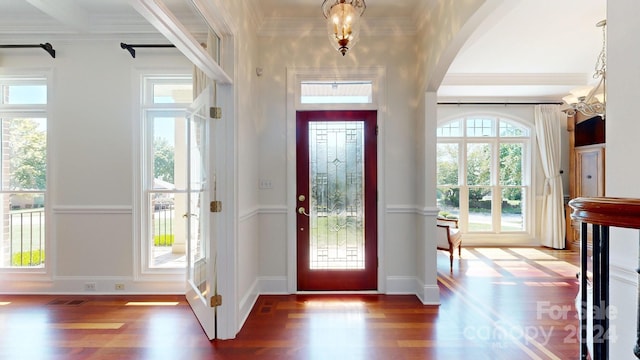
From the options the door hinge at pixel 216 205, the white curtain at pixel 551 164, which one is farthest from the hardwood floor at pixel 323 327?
the white curtain at pixel 551 164

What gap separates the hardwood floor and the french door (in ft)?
0.93

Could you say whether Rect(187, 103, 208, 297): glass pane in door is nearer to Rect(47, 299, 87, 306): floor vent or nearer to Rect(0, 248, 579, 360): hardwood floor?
Rect(0, 248, 579, 360): hardwood floor

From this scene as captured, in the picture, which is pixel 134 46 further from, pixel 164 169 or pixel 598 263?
pixel 598 263

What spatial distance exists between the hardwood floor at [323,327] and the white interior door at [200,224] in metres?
0.21

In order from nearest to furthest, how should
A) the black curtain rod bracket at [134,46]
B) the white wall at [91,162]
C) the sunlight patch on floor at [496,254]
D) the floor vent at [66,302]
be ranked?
1. the floor vent at [66,302]
2. the black curtain rod bracket at [134,46]
3. the white wall at [91,162]
4. the sunlight patch on floor at [496,254]

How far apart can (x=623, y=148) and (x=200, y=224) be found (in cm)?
295

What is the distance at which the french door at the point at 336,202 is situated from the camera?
11.8ft

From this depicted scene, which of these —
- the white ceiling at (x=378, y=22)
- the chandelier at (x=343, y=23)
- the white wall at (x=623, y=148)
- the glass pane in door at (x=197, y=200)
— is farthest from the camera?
the white ceiling at (x=378, y=22)

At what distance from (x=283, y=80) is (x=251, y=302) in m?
2.51

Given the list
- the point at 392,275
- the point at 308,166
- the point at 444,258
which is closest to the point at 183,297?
the point at 308,166

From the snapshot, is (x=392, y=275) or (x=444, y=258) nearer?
(x=392, y=275)

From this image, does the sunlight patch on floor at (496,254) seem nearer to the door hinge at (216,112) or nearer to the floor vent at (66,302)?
the door hinge at (216,112)

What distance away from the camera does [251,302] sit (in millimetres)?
3178

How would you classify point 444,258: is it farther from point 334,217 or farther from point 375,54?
point 375,54
